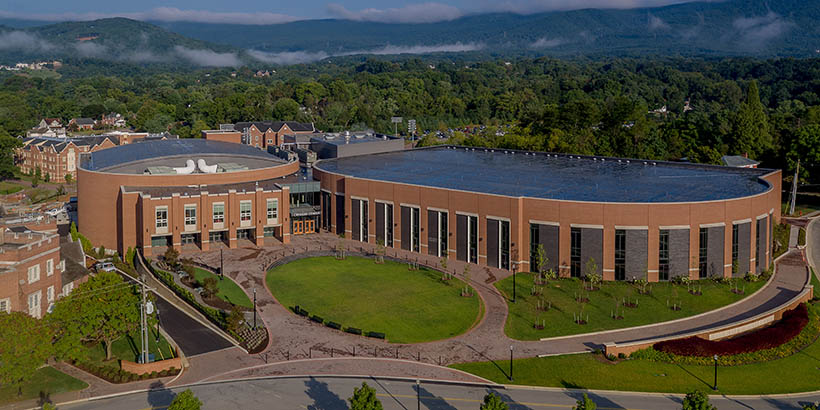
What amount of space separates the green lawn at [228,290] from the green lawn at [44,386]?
48.2 feet

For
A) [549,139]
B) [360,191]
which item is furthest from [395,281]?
[549,139]

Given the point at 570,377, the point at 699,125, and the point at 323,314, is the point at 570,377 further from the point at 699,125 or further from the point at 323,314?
the point at 699,125

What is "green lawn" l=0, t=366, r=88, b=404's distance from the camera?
39969 mm

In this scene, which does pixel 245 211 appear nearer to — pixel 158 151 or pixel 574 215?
pixel 158 151

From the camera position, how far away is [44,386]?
41.4m

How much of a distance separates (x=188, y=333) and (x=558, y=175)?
45.4 metres

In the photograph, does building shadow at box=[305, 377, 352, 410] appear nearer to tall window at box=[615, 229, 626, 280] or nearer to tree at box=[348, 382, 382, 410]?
tree at box=[348, 382, 382, 410]

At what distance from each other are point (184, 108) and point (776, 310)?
533 feet

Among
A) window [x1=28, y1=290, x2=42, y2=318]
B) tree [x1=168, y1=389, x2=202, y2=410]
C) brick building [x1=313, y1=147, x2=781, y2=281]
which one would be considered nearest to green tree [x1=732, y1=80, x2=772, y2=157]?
brick building [x1=313, y1=147, x2=781, y2=281]

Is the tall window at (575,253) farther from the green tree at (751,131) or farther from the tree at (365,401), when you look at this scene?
the green tree at (751,131)

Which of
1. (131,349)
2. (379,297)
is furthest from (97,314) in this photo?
(379,297)

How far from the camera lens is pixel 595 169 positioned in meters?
84.7

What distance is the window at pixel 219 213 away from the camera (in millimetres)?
71625

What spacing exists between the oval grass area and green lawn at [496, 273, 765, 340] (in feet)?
12.2
